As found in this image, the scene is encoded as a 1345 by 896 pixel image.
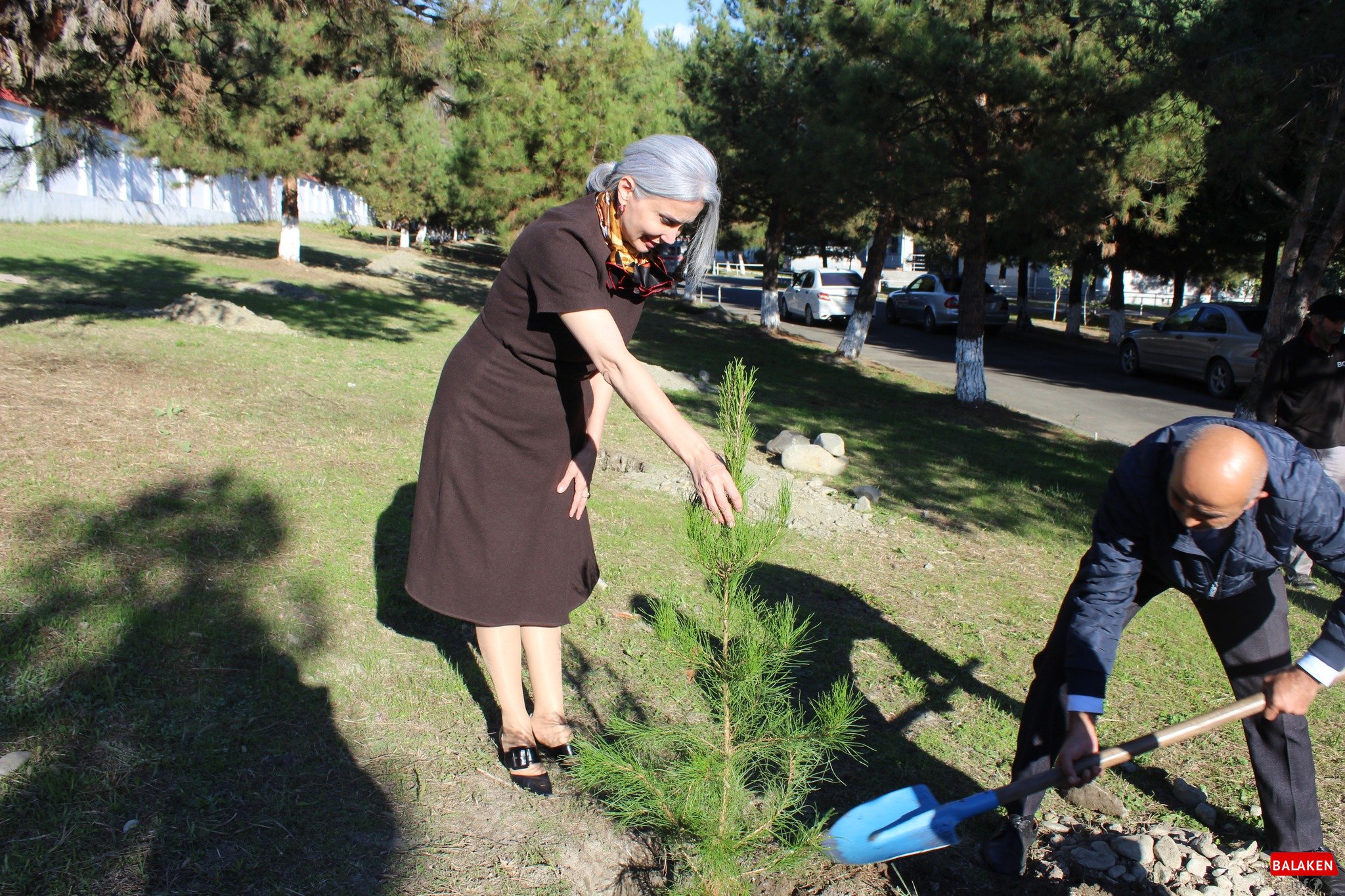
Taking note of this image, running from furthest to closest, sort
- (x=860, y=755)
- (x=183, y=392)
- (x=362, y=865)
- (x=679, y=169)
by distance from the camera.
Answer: (x=183, y=392) → (x=860, y=755) → (x=362, y=865) → (x=679, y=169)

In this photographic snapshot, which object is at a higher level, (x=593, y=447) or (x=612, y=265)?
(x=612, y=265)

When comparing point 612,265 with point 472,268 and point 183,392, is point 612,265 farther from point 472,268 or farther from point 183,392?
point 472,268

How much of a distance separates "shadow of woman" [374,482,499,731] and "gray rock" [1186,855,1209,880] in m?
2.23

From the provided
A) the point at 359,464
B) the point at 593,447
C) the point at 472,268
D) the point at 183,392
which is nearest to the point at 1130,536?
the point at 593,447

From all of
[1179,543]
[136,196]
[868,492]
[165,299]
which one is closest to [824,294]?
[165,299]

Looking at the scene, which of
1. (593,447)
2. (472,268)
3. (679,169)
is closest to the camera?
(679,169)

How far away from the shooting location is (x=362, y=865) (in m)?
2.38

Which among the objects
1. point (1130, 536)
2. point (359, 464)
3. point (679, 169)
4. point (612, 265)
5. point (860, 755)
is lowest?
point (860, 755)

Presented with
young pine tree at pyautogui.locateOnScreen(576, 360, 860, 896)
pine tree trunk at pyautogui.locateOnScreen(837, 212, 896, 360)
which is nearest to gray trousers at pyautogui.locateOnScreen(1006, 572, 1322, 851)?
young pine tree at pyautogui.locateOnScreen(576, 360, 860, 896)

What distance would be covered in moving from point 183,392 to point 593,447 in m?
4.63

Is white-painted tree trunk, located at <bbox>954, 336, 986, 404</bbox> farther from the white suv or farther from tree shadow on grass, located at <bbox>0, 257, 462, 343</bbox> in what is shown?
the white suv

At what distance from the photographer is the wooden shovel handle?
243 cm

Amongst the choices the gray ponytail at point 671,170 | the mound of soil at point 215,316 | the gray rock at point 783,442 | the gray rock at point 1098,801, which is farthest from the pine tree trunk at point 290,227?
the gray rock at point 1098,801

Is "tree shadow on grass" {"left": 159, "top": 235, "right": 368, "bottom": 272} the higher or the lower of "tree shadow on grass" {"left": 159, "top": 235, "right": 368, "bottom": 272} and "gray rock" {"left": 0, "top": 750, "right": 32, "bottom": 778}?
the higher
